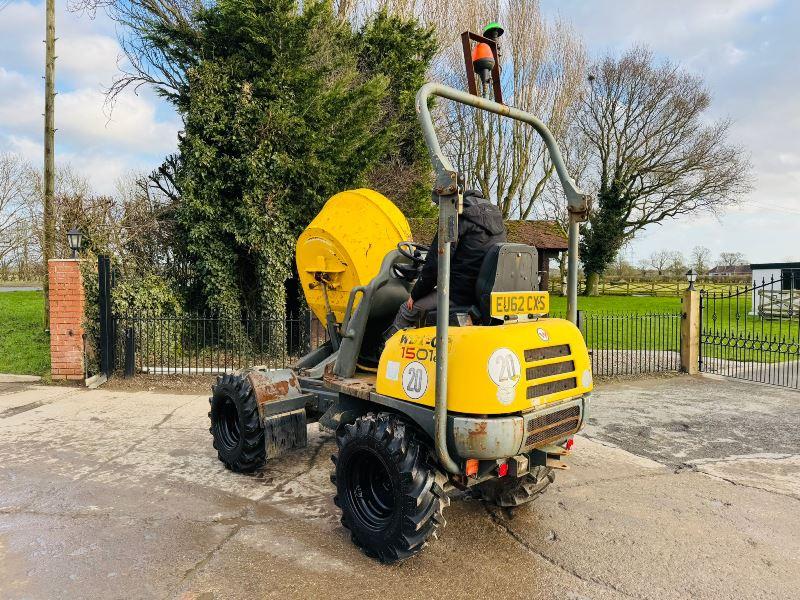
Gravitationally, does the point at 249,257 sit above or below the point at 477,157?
below

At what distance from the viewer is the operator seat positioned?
3303 mm

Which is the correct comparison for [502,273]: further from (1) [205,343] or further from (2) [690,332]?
(1) [205,343]

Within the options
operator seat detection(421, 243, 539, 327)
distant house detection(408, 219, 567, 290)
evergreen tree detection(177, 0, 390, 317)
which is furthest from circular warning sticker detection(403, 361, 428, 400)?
distant house detection(408, 219, 567, 290)

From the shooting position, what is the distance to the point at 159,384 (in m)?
8.78

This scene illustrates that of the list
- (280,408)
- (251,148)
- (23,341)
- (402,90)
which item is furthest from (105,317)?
(402,90)

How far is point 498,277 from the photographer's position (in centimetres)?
329

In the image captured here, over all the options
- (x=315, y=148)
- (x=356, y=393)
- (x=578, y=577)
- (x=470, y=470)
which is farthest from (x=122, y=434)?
(x=315, y=148)

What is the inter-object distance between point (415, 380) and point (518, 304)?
A: 2.71 feet

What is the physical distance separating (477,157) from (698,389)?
17058 mm

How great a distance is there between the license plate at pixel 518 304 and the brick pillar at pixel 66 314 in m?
7.70

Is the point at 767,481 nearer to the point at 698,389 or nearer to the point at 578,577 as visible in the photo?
the point at 578,577

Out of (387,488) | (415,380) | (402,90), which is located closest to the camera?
(415,380)

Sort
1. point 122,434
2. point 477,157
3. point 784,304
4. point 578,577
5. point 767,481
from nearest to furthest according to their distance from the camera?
point 578,577, point 767,481, point 122,434, point 784,304, point 477,157

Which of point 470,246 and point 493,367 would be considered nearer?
point 493,367
